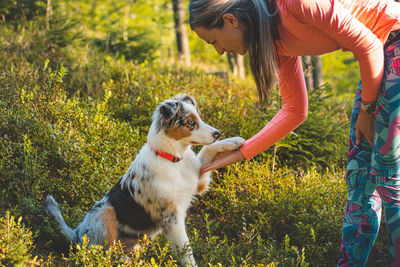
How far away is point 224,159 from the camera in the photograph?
2814mm

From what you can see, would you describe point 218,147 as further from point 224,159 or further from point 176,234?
point 176,234

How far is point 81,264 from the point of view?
254 centimetres

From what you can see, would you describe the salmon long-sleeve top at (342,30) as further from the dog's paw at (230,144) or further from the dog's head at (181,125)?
the dog's head at (181,125)

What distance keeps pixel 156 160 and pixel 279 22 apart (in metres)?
1.52

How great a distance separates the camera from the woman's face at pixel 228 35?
2.14m

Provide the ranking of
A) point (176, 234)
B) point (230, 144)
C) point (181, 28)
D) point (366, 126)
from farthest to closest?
point (181, 28) < point (176, 234) < point (230, 144) < point (366, 126)

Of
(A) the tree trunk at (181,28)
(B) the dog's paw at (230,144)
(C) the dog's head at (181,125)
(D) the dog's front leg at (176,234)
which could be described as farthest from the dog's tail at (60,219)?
(A) the tree trunk at (181,28)

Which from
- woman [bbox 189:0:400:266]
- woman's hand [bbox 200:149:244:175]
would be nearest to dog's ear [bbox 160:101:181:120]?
woman's hand [bbox 200:149:244:175]

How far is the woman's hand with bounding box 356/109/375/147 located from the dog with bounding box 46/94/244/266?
104 centimetres

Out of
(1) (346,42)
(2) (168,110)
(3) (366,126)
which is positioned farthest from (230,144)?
(1) (346,42)

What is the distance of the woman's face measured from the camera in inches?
84.2

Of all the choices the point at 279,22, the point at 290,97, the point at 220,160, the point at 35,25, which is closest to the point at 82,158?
the point at 220,160

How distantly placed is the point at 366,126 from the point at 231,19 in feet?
3.57

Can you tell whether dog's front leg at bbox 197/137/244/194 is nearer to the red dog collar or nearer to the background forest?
the red dog collar
